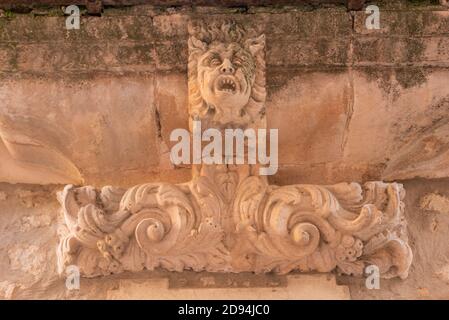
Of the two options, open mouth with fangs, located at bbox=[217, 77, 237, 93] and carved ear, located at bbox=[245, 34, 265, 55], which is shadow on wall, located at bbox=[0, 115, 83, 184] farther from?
carved ear, located at bbox=[245, 34, 265, 55]

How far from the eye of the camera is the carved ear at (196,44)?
3097 mm

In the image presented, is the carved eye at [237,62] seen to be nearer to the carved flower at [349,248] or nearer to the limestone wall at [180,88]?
the limestone wall at [180,88]

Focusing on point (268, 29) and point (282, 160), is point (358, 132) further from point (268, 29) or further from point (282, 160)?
point (268, 29)

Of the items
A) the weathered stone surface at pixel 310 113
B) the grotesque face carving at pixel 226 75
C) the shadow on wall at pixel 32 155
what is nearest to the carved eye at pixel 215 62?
the grotesque face carving at pixel 226 75

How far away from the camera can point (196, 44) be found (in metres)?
3.11

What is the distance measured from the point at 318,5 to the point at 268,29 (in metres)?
0.26

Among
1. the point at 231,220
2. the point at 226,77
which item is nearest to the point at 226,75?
the point at 226,77

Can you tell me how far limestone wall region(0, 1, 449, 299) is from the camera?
316 cm

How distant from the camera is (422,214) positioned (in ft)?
10.9

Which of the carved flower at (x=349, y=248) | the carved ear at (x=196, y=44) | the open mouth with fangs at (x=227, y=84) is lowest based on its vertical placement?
the carved flower at (x=349, y=248)

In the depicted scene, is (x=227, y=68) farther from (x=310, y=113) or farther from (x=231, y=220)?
(x=231, y=220)

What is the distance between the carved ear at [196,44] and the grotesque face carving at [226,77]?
0.04 m

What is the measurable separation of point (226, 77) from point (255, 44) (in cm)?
28

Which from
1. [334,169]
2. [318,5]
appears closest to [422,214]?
[334,169]
